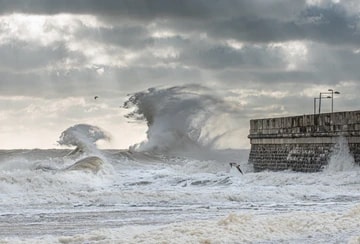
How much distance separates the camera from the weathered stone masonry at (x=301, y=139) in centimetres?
2719

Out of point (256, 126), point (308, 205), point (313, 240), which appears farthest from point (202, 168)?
point (313, 240)

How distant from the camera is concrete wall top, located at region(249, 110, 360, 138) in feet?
88.6

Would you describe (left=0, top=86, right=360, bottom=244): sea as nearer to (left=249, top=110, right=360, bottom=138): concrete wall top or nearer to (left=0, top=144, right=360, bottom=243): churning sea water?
(left=0, top=144, right=360, bottom=243): churning sea water

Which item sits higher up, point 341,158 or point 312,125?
point 312,125

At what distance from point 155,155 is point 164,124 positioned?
112 inches

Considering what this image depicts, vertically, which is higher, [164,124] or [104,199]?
[164,124]

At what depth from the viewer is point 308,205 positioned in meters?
18.4

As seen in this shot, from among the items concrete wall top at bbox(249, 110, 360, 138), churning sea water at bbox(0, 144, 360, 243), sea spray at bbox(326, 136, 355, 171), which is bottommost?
churning sea water at bbox(0, 144, 360, 243)

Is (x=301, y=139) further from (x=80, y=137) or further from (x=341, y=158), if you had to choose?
(x=80, y=137)

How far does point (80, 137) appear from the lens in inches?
2029

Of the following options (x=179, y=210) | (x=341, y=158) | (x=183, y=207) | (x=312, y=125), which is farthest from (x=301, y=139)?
(x=179, y=210)

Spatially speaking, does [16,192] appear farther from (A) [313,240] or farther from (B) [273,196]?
(A) [313,240]

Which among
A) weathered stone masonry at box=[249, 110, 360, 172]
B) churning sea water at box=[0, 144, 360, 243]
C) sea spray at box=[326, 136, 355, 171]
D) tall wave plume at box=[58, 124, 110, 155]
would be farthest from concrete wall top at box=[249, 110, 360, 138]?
tall wave plume at box=[58, 124, 110, 155]

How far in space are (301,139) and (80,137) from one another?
24.1 m
